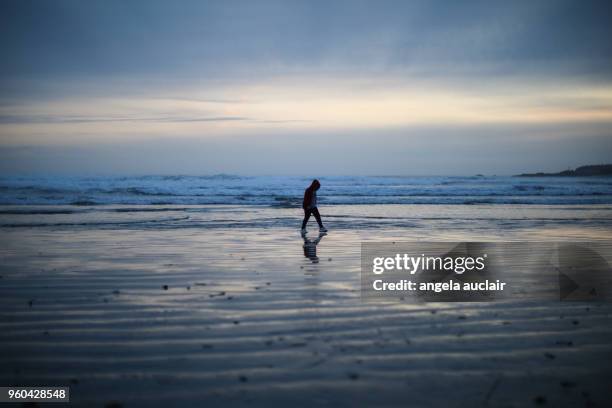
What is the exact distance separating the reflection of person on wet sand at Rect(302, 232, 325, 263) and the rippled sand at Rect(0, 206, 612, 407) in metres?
1.31

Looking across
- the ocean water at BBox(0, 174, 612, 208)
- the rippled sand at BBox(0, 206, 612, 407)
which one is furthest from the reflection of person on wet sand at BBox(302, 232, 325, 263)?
the ocean water at BBox(0, 174, 612, 208)

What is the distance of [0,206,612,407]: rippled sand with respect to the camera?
3.76 meters

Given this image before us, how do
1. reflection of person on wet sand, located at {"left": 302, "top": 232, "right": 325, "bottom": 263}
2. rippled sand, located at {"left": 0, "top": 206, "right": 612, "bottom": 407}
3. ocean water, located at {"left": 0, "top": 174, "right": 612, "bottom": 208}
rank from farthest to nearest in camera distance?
ocean water, located at {"left": 0, "top": 174, "right": 612, "bottom": 208}
reflection of person on wet sand, located at {"left": 302, "top": 232, "right": 325, "bottom": 263}
rippled sand, located at {"left": 0, "top": 206, "right": 612, "bottom": 407}

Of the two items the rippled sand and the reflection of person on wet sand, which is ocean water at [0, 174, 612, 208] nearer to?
the reflection of person on wet sand

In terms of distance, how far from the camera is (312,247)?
40.2 feet

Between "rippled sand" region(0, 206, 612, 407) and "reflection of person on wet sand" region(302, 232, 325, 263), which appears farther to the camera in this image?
"reflection of person on wet sand" region(302, 232, 325, 263)

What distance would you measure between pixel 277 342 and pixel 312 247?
745cm

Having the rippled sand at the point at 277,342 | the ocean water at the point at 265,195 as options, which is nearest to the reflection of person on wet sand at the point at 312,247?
the rippled sand at the point at 277,342

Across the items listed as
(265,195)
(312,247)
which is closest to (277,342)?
(312,247)

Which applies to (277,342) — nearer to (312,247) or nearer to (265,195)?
(312,247)

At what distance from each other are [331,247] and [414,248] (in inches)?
81.6

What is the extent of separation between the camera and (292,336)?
5.01 meters

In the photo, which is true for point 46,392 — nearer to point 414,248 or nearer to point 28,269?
point 28,269

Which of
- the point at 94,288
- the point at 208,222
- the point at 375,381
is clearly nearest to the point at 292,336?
the point at 375,381
